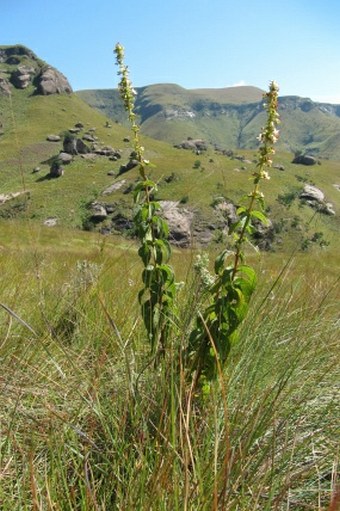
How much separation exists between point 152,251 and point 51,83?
148035 millimetres

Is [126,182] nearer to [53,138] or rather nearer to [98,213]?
[98,213]

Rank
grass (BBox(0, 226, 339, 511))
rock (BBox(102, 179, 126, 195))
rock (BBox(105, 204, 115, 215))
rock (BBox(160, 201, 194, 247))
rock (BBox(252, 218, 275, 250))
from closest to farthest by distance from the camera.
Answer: grass (BBox(0, 226, 339, 511)) < rock (BBox(252, 218, 275, 250)) < rock (BBox(160, 201, 194, 247)) < rock (BBox(105, 204, 115, 215)) < rock (BBox(102, 179, 126, 195))

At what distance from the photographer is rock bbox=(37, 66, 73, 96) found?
136 m

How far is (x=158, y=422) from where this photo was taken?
7.07ft

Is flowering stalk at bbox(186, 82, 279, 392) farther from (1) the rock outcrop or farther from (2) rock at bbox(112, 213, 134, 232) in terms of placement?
(1) the rock outcrop

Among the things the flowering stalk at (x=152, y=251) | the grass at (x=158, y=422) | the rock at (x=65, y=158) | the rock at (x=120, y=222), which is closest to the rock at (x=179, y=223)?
the rock at (x=120, y=222)

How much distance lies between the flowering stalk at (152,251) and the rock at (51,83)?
476 feet

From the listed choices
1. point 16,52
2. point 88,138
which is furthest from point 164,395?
point 16,52

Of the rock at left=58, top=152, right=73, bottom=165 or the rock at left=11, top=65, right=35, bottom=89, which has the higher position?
the rock at left=11, top=65, right=35, bottom=89

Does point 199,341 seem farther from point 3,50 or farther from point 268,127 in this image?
point 3,50

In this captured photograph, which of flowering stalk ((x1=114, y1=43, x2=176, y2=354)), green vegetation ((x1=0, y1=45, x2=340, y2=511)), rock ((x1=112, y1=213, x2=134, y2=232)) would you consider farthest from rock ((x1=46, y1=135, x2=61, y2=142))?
flowering stalk ((x1=114, y1=43, x2=176, y2=354))

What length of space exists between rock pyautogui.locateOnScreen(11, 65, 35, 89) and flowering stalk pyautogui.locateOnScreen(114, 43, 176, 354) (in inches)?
6036

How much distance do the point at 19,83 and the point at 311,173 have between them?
96.7 metres

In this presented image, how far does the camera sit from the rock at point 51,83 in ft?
447
